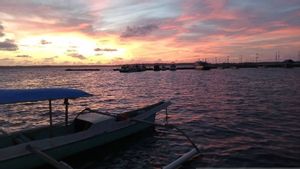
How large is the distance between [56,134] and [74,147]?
5.92 feet

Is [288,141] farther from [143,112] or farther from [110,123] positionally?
[110,123]

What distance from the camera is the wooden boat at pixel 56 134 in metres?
11.0

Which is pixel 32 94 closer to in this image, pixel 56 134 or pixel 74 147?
pixel 74 147

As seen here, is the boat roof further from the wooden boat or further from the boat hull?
the boat hull

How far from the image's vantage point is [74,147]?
13.4m

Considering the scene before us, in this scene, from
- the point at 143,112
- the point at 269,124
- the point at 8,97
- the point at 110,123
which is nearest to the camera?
the point at 8,97

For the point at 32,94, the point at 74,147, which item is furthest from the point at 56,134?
the point at 32,94

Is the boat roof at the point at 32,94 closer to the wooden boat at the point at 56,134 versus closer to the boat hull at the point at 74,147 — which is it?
the wooden boat at the point at 56,134

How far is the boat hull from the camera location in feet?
36.1

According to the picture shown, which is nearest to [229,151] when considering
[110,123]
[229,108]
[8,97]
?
[110,123]

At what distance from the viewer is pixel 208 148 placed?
1560 centimetres

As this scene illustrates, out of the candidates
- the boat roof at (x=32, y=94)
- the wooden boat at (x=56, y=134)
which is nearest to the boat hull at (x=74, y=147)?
the wooden boat at (x=56, y=134)

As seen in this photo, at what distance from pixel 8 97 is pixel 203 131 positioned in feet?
42.1

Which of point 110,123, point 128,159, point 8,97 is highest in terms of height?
point 8,97
